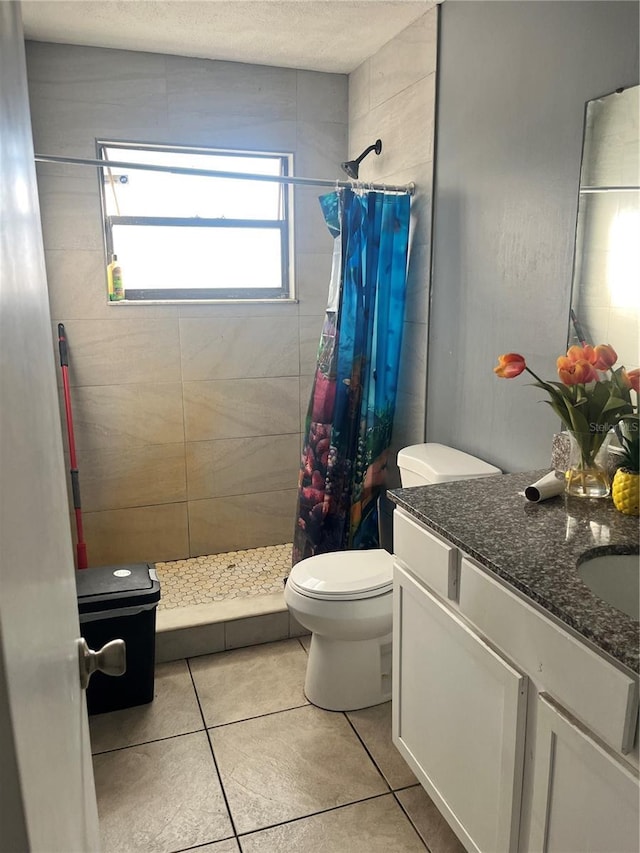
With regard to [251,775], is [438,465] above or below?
above

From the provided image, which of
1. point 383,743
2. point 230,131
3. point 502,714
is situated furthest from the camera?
point 230,131

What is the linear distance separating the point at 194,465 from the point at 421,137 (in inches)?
72.4

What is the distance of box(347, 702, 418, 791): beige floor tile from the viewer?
194cm

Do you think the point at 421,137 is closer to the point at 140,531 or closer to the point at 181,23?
the point at 181,23

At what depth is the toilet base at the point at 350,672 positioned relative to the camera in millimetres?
2209

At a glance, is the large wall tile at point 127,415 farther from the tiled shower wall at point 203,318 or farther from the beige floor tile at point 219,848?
the beige floor tile at point 219,848

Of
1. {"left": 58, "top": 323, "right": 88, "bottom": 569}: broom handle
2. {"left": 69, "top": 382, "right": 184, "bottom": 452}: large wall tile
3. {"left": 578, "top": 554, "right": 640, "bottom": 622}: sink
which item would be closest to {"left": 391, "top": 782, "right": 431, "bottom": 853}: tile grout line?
{"left": 578, "top": 554, "right": 640, "bottom": 622}: sink

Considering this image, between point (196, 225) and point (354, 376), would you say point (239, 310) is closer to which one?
point (196, 225)

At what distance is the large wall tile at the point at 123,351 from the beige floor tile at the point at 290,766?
5.38ft

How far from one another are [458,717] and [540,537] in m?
0.48

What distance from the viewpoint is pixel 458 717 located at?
1.49m

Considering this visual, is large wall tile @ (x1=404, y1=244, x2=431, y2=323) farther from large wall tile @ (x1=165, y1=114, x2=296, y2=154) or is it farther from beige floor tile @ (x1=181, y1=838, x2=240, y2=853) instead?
beige floor tile @ (x1=181, y1=838, x2=240, y2=853)

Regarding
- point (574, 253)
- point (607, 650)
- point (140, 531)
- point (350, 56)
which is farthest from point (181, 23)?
point (607, 650)

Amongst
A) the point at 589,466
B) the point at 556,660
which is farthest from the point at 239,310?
the point at 556,660
